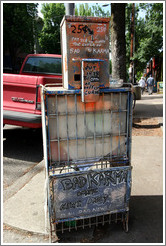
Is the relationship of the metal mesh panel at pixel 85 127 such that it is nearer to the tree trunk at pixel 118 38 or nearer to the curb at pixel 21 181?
the curb at pixel 21 181

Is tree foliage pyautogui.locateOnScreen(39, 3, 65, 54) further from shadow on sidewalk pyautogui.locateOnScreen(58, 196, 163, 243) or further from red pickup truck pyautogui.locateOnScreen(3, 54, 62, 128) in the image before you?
shadow on sidewalk pyautogui.locateOnScreen(58, 196, 163, 243)

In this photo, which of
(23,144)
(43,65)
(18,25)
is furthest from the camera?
(18,25)

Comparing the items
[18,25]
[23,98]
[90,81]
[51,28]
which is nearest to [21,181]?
[23,98]

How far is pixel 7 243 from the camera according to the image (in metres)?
2.40

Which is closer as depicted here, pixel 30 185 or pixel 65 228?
pixel 65 228

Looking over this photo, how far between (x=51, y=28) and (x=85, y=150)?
1132 inches

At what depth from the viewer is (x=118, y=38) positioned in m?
6.28

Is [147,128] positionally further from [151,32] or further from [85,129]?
[151,32]

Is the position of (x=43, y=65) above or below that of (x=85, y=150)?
above

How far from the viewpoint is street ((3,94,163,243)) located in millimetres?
2449

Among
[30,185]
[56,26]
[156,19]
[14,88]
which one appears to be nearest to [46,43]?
[56,26]

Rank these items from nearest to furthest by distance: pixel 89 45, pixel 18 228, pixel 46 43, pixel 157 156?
pixel 89 45 < pixel 18 228 < pixel 157 156 < pixel 46 43

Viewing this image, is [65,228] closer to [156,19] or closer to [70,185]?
→ [70,185]

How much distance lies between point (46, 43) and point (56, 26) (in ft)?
9.24
